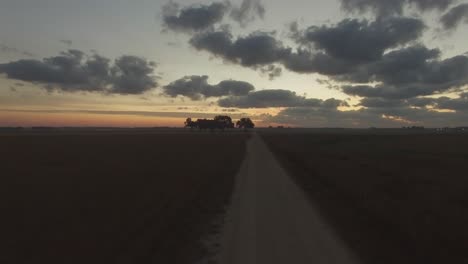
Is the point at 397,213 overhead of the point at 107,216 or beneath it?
overhead

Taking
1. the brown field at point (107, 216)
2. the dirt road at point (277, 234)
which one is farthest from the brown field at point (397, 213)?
the brown field at point (107, 216)

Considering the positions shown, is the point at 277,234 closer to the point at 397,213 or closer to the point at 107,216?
the point at 397,213

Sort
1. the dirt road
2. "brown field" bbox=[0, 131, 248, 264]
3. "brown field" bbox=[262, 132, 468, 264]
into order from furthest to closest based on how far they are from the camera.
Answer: "brown field" bbox=[262, 132, 468, 264] < "brown field" bbox=[0, 131, 248, 264] < the dirt road

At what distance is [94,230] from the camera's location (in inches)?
482

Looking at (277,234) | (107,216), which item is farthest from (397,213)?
(107,216)

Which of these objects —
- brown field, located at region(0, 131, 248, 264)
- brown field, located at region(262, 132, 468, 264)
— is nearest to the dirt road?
brown field, located at region(262, 132, 468, 264)

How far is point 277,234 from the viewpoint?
35.9 ft

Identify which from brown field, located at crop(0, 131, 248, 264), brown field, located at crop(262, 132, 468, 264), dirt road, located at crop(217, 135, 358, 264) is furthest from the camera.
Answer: brown field, located at crop(262, 132, 468, 264)

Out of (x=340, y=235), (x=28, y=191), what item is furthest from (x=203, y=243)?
(x=28, y=191)

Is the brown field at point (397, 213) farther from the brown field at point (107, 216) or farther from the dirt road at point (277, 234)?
the brown field at point (107, 216)

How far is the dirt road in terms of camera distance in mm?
8898

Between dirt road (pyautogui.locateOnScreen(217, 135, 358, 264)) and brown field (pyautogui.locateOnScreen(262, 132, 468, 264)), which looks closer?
dirt road (pyautogui.locateOnScreen(217, 135, 358, 264))

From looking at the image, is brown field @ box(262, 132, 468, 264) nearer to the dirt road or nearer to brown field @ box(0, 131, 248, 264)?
the dirt road

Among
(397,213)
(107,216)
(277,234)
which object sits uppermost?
(277,234)
